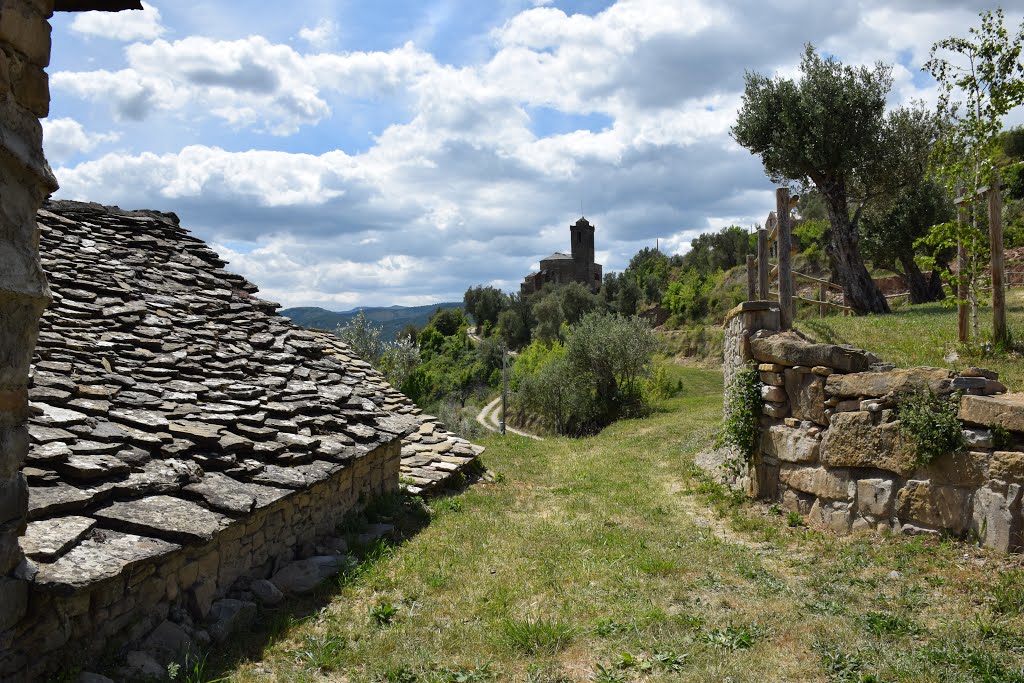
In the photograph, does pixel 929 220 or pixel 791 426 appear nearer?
pixel 791 426

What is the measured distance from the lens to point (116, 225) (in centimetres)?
995

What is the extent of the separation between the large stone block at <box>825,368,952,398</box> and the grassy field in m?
2.41

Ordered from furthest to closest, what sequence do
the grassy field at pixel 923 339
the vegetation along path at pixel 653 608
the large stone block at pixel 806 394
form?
the grassy field at pixel 923 339 < the large stone block at pixel 806 394 < the vegetation along path at pixel 653 608

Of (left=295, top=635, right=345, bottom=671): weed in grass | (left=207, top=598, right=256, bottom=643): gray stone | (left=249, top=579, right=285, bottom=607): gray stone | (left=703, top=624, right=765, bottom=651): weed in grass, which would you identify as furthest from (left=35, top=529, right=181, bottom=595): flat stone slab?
(left=703, top=624, right=765, bottom=651): weed in grass

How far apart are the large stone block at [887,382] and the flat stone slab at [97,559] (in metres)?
6.59

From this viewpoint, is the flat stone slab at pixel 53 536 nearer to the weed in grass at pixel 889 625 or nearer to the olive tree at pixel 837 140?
the weed in grass at pixel 889 625

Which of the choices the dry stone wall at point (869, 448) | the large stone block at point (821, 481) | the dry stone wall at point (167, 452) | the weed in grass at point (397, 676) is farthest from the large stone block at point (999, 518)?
the dry stone wall at point (167, 452)

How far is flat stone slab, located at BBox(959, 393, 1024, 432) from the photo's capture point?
568 centimetres

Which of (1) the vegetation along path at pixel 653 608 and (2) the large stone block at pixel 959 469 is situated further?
(2) the large stone block at pixel 959 469

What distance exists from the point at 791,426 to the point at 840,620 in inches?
132

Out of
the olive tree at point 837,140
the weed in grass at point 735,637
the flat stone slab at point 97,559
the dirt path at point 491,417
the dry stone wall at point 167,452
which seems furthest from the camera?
the dirt path at point 491,417

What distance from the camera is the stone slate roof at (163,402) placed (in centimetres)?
457

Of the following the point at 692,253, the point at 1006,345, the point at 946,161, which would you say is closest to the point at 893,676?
the point at 1006,345

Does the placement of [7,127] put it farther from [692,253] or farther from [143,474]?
[692,253]
